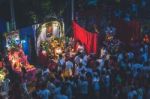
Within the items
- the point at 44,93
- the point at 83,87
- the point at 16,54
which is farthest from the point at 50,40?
the point at 44,93

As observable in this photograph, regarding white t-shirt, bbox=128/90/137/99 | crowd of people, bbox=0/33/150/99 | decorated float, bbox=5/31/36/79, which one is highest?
decorated float, bbox=5/31/36/79

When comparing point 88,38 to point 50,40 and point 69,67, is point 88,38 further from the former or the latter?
point 69,67

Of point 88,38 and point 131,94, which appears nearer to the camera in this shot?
point 131,94

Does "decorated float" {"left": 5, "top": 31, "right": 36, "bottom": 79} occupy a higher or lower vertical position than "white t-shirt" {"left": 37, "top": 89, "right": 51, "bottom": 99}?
higher

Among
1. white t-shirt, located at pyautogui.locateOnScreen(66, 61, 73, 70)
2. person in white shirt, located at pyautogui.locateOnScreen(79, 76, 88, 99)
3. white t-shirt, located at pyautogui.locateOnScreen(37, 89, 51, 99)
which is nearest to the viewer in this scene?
white t-shirt, located at pyautogui.locateOnScreen(37, 89, 51, 99)

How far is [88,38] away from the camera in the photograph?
88.2ft

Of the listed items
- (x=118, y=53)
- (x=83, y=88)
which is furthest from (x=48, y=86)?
(x=118, y=53)

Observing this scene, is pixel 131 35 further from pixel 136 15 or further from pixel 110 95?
pixel 110 95

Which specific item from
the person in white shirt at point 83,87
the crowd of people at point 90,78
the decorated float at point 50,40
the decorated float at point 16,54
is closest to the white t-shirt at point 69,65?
the crowd of people at point 90,78

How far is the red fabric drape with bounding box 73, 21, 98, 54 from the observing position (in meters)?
26.6

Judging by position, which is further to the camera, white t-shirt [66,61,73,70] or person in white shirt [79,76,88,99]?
white t-shirt [66,61,73,70]

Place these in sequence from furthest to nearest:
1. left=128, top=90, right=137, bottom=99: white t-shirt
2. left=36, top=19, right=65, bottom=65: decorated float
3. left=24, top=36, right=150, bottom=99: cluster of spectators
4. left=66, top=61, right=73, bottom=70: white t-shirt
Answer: left=36, top=19, right=65, bottom=65: decorated float < left=66, top=61, right=73, bottom=70: white t-shirt < left=24, top=36, right=150, bottom=99: cluster of spectators < left=128, top=90, right=137, bottom=99: white t-shirt

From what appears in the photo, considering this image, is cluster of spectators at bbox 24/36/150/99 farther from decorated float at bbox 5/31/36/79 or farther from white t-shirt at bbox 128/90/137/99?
decorated float at bbox 5/31/36/79

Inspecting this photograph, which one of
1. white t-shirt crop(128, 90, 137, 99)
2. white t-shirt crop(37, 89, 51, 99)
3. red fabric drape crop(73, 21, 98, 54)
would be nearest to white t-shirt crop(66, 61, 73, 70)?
red fabric drape crop(73, 21, 98, 54)
